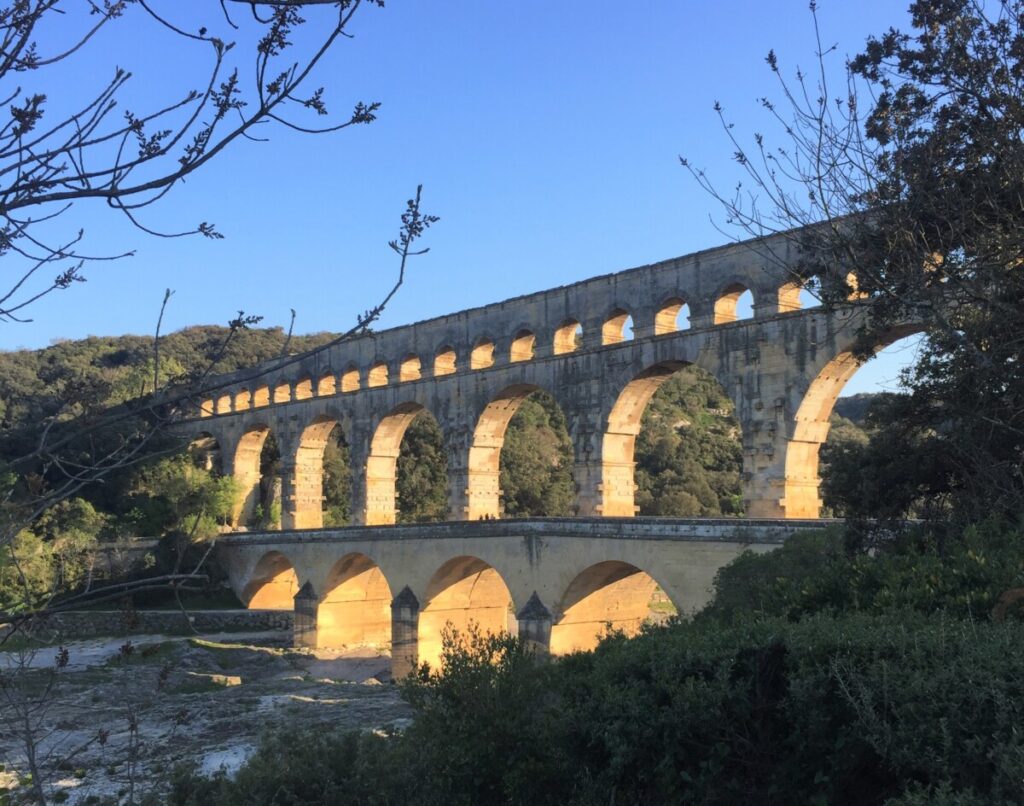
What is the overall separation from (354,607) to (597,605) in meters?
10.4

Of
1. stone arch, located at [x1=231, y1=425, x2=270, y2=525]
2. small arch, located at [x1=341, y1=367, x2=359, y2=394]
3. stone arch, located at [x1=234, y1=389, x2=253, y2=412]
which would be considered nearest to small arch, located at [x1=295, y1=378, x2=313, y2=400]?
small arch, located at [x1=341, y1=367, x2=359, y2=394]

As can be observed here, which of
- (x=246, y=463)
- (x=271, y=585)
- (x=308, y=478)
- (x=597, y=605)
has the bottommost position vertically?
(x=271, y=585)

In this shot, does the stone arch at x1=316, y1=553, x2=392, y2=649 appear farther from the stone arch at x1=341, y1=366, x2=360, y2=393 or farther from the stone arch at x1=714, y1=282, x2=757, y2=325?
the stone arch at x1=714, y1=282, x2=757, y2=325

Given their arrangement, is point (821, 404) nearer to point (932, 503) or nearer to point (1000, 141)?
point (932, 503)

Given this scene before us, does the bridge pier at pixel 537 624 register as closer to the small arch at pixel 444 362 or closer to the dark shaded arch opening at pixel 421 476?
the small arch at pixel 444 362

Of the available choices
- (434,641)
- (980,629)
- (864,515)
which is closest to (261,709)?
(434,641)

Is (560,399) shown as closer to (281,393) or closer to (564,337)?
(564,337)

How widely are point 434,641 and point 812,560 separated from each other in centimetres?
1313

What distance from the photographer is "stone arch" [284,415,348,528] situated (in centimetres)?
3177

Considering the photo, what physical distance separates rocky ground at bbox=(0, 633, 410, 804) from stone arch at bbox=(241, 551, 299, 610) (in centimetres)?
296

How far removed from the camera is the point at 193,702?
20234 mm

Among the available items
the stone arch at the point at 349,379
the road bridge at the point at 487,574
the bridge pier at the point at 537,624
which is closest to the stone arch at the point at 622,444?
the road bridge at the point at 487,574

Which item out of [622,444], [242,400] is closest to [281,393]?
[242,400]

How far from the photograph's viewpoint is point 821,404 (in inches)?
713
